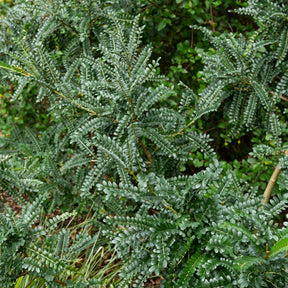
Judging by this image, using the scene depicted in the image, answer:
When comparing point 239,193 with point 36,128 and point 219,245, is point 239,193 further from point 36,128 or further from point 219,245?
point 36,128

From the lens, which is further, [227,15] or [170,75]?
[227,15]

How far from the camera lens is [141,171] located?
1474 millimetres

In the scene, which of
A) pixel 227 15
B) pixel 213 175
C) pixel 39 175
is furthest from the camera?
pixel 227 15

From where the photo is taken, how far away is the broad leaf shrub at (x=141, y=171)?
49.4 inches

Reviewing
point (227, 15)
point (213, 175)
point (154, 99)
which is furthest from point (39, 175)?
point (227, 15)

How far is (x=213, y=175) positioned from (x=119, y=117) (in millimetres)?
606

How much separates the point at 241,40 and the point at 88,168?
1609mm

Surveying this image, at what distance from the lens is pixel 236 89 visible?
2139 mm

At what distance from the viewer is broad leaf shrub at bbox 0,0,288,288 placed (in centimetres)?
125

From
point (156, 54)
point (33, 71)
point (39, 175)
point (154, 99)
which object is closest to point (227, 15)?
point (156, 54)


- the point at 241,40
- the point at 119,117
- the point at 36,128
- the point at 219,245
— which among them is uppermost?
the point at 241,40

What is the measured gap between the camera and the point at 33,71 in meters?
1.68

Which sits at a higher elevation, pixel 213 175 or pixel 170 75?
pixel 170 75

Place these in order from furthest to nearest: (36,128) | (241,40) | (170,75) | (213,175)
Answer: (36,128)
(170,75)
(241,40)
(213,175)
